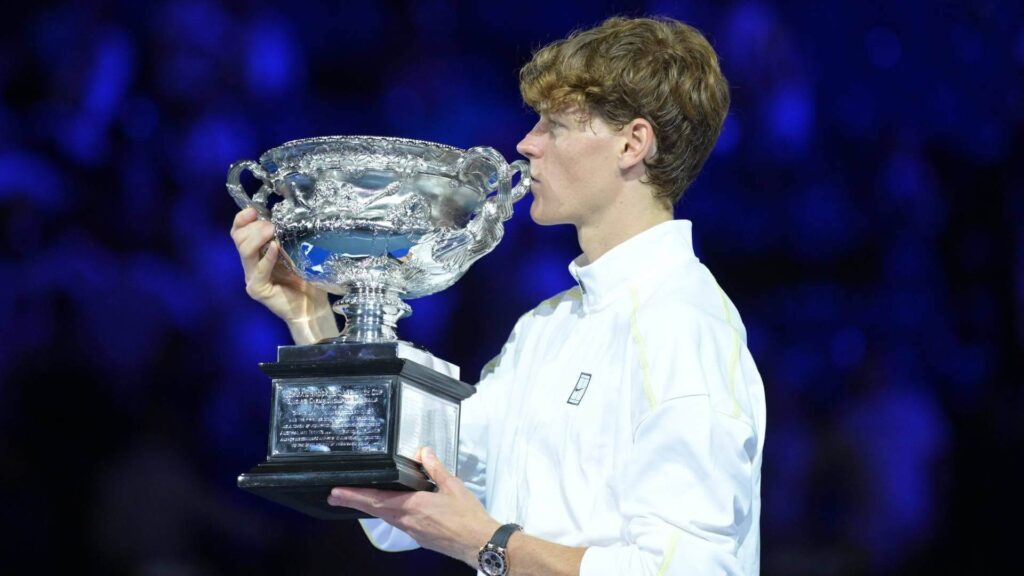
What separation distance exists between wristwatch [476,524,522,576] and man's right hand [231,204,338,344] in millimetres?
547

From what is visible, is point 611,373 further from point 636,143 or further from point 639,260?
point 636,143

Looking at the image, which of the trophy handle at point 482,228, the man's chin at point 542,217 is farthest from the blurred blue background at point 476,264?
the trophy handle at point 482,228

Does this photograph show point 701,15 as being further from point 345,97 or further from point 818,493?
point 818,493

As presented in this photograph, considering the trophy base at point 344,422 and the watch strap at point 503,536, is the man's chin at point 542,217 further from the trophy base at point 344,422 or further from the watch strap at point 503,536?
the watch strap at point 503,536

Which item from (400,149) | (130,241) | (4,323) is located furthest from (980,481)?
(4,323)

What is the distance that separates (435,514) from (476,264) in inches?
57.5

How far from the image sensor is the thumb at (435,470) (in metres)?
1.81

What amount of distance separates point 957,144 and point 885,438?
2.15 ft

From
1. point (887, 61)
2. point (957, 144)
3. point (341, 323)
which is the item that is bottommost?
point (341, 323)

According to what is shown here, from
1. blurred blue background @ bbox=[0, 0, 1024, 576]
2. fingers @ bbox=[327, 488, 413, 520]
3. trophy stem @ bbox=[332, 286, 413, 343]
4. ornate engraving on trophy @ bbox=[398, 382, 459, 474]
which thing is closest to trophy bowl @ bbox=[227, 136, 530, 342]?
trophy stem @ bbox=[332, 286, 413, 343]

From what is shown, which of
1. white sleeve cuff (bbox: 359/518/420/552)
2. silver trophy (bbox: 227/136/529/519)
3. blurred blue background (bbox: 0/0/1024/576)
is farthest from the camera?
blurred blue background (bbox: 0/0/1024/576)

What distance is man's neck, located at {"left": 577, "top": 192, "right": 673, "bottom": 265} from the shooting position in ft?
6.61

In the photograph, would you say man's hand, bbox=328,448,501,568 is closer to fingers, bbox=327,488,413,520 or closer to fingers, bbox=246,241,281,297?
fingers, bbox=327,488,413,520

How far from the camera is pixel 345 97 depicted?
10.8 feet
